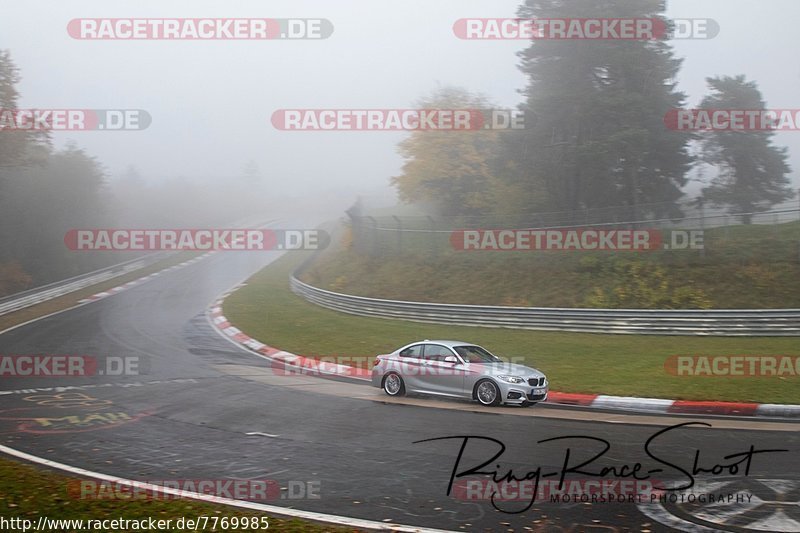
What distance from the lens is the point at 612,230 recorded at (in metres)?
28.7

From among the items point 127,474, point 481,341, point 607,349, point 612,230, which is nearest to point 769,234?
point 612,230

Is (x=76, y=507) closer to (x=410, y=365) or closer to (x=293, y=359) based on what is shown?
(x=410, y=365)

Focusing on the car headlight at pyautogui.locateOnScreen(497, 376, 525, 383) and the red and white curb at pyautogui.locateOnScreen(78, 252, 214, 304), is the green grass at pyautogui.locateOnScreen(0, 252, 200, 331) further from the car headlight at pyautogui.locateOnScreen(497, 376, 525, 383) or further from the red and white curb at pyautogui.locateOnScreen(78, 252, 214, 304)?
the car headlight at pyautogui.locateOnScreen(497, 376, 525, 383)

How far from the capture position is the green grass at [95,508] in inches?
245

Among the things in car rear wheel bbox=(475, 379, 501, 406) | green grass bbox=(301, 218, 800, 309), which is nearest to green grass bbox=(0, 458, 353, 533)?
car rear wheel bbox=(475, 379, 501, 406)

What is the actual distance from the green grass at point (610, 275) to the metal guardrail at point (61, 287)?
1512 cm

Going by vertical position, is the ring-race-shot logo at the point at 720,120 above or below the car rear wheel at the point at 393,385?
above

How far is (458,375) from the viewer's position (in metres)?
13.9

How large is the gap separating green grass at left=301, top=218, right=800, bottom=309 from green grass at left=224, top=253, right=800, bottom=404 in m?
2.88

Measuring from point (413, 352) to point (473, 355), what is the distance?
132 cm

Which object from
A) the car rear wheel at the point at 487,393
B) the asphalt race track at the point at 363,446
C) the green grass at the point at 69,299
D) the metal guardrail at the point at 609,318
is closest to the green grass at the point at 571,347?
the metal guardrail at the point at 609,318

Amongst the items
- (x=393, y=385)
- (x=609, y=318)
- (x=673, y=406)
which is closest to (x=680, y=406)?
(x=673, y=406)

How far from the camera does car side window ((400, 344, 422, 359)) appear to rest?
1475 cm

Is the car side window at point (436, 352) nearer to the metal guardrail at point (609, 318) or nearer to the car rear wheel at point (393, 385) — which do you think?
the car rear wheel at point (393, 385)
